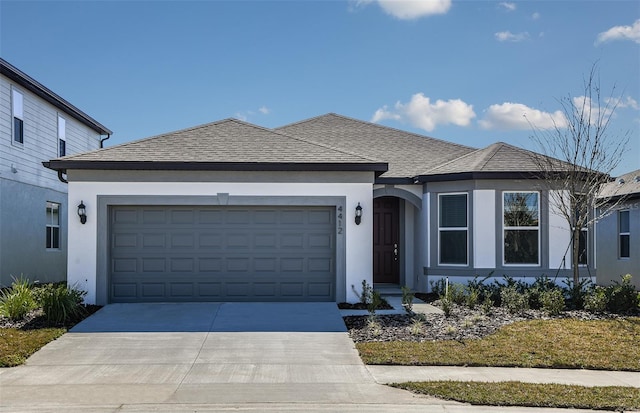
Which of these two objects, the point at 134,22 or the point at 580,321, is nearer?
the point at 580,321

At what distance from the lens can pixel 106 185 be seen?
1340cm

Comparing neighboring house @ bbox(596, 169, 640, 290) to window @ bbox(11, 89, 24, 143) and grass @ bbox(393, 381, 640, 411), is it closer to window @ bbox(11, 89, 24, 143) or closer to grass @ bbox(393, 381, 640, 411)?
grass @ bbox(393, 381, 640, 411)

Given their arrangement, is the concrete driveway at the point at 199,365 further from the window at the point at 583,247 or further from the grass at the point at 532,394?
the window at the point at 583,247

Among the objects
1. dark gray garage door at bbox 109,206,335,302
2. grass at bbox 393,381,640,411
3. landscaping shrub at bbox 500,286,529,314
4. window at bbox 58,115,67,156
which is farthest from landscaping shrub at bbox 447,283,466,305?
window at bbox 58,115,67,156

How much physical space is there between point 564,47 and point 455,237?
18.7 feet

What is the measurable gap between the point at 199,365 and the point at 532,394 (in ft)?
15.3

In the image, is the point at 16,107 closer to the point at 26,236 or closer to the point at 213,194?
the point at 26,236

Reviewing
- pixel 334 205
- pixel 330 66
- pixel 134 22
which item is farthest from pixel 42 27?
pixel 334 205

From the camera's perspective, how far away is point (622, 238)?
20188mm

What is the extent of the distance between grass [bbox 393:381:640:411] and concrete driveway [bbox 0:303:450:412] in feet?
1.18

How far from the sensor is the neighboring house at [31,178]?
17594 millimetres

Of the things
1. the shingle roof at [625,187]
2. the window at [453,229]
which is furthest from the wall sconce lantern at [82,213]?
the shingle roof at [625,187]

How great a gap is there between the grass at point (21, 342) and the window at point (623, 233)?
17.2 meters

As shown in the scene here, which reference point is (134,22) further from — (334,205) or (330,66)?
(334,205)
